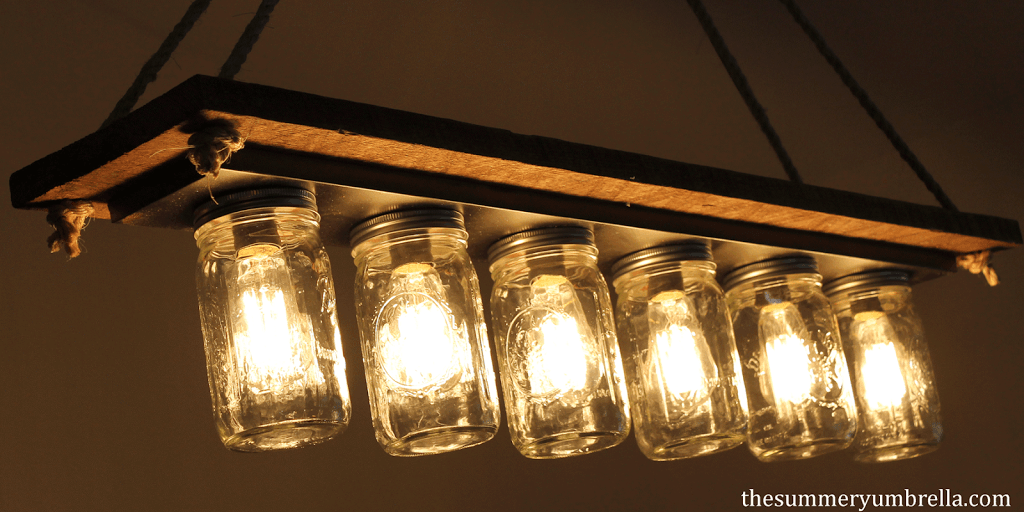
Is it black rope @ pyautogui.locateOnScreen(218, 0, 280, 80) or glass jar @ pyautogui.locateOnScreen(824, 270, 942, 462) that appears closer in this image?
black rope @ pyautogui.locateOnScreen(218, 0, 280, 80)

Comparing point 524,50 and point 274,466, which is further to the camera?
point 524,50

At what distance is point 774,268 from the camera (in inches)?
40.1

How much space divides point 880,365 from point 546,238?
0.48m

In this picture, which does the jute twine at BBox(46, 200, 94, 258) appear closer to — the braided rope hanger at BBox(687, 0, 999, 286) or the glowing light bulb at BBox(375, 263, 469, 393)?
the glowing light bulb at BBox(375, 263, 469, 393)

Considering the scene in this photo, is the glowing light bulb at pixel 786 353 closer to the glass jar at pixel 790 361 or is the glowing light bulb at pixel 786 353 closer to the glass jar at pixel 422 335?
the glass jar at pixel 790 361

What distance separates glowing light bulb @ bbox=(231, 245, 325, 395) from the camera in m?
0.67

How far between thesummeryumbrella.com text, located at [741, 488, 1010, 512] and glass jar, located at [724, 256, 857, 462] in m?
1.02

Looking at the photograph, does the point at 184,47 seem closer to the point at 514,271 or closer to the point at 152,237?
the point at 152,237

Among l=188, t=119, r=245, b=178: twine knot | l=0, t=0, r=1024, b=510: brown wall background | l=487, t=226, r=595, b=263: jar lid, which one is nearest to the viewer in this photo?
l=188, t=119, r=245, b=178: twine knot

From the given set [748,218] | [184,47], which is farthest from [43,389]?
[748,218]

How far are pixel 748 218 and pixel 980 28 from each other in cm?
137

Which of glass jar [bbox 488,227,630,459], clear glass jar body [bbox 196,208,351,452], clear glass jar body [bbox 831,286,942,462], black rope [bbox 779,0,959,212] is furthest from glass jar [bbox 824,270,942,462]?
clear glass jar body [bbox 196,208,351,452]

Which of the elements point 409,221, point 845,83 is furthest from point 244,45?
point 845,83

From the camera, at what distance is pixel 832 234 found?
1.02m
